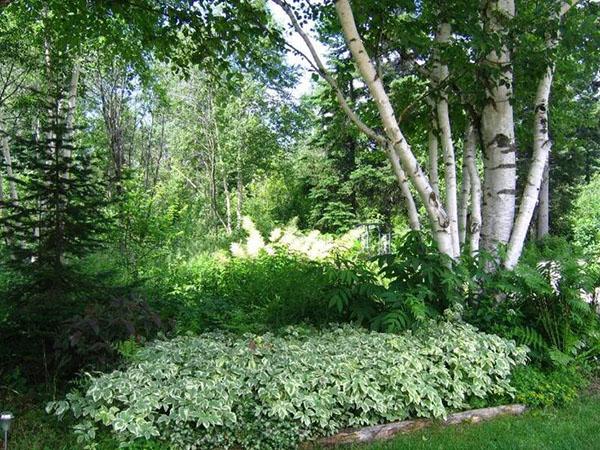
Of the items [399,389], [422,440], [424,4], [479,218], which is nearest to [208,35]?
[424,4]

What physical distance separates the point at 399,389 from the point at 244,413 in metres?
1.23

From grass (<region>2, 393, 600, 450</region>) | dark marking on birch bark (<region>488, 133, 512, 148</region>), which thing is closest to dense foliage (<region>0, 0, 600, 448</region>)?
dark marking on birch bark (<region>488, 133, 512, 148</region>)

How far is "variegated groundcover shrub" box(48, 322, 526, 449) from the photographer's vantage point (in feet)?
11.0

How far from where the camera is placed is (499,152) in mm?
5969

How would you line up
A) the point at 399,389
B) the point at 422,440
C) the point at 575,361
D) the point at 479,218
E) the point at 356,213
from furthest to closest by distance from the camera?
the point at 356,213 < the point at 479,218 < the point at 575,361 < the point at 399,389 < the point at 422,440

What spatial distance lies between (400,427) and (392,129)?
2750 millimetres

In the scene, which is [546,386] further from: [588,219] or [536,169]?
[588,219]

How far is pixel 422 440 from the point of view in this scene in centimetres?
371

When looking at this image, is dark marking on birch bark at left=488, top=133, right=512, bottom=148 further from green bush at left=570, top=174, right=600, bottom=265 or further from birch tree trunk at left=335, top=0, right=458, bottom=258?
green bush at left=570, top=174, right=600, bottom=265

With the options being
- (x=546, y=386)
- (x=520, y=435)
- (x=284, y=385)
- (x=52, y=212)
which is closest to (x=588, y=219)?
(x=546, y=386)

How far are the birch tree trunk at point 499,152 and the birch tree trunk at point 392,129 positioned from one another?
2.66 ft

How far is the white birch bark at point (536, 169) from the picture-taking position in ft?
19.2

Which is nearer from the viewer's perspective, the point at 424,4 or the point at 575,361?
the point at 575,361

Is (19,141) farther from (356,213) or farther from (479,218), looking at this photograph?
(356,213)
